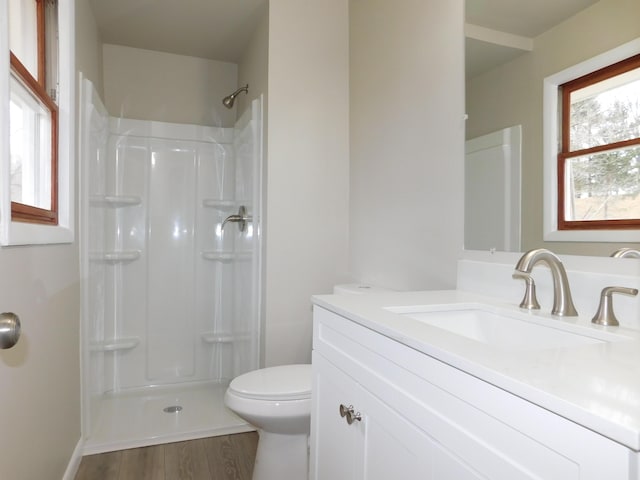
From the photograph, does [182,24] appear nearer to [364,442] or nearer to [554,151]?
[554,151]

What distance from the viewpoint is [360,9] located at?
2.25 m

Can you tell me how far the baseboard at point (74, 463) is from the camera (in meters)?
1.80

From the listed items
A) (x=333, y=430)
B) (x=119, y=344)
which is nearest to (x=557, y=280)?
(x=333, y=430)

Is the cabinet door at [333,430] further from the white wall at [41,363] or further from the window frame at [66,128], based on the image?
the window frame at [66,128]

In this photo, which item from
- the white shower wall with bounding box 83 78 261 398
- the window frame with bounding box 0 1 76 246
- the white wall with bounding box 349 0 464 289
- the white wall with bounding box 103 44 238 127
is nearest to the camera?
the white wall with bounding box 349 0 464 289

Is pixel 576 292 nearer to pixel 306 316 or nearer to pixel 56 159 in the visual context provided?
pixel 306 316

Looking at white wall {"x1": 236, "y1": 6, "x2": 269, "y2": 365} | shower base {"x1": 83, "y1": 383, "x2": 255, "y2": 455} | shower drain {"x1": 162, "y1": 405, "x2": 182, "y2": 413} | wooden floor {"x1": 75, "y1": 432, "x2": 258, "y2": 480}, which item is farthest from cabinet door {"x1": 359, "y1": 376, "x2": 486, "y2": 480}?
shower drain {"x1": 162, "y1": 405, "x2": 182, "y2": 413}

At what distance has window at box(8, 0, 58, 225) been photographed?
Result: 125 cm

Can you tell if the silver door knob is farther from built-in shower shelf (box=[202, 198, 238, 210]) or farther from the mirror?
built-in shower shelf (box=[202, 198, 238, 210])

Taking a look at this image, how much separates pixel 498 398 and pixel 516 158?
85cm

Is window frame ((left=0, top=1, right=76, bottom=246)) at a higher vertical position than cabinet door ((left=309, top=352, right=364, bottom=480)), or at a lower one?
higher

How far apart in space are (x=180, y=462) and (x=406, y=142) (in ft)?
6.00

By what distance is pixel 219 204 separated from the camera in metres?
2.99

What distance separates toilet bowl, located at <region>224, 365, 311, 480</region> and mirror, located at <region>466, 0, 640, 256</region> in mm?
1005
